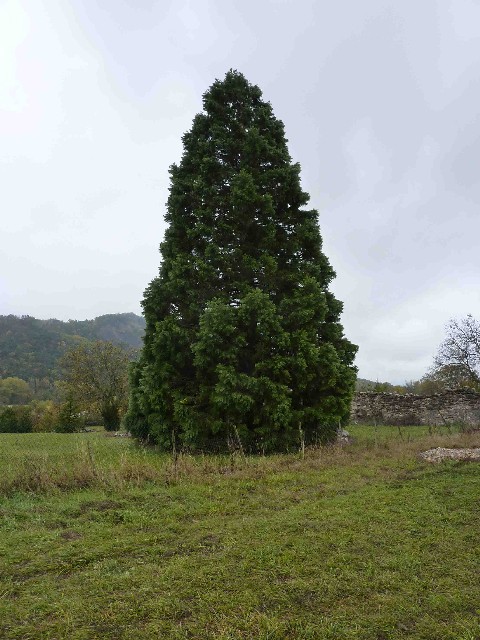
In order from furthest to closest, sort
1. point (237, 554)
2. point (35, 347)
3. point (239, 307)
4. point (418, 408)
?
point (35, 347) → point (418, 408) → point (239, 307) → point (237, 554)

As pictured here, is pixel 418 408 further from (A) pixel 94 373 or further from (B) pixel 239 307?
(A) pixel 94 373

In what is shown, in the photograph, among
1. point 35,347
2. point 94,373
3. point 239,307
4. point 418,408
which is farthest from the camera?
point 35,347

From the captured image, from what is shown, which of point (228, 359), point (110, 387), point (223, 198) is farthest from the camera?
point (110, 387)

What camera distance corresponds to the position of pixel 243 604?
3.16 m

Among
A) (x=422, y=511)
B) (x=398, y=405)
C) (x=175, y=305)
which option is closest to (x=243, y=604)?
(x=422, y=511)

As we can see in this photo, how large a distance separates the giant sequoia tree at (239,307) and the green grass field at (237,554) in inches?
121

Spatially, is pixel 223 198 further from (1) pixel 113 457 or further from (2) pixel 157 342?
(1) pixel 113 457

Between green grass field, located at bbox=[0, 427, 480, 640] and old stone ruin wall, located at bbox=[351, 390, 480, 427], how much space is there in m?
14.2

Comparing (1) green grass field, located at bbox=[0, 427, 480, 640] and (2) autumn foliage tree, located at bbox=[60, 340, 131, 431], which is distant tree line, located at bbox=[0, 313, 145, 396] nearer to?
(2) autumn foliage tree, located at bbox=[60, 340, 131, 431]

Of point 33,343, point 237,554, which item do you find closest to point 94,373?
point 237,554

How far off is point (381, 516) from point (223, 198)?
903 cm

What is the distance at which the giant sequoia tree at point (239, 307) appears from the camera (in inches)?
404

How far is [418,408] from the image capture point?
67.9ft

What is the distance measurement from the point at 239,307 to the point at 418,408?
1417 cm
